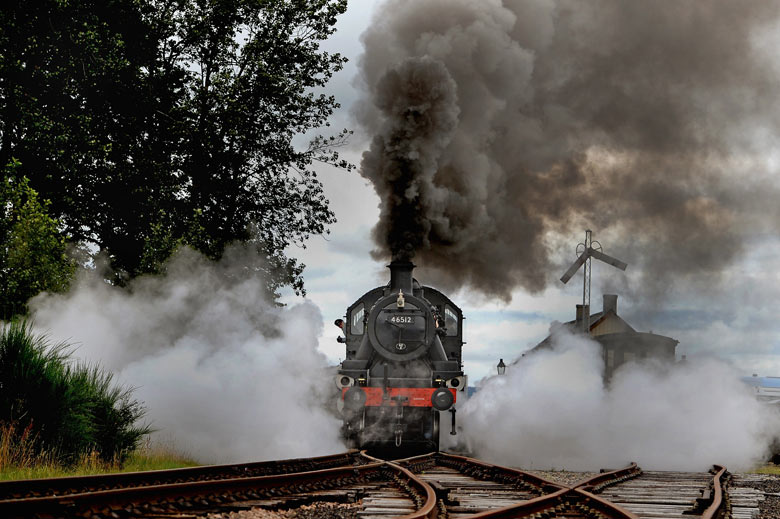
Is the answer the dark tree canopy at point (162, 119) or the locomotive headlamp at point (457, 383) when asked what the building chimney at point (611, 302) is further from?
the locomotive headlamp at point (457, 383)

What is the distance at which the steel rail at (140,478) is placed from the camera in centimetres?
708

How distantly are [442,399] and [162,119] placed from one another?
13129 mm

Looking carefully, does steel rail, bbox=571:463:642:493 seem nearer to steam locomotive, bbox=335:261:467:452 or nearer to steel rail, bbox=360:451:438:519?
steel rail, bbox=360:451:438:519

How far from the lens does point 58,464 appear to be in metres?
10.3

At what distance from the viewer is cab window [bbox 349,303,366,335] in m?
18.1

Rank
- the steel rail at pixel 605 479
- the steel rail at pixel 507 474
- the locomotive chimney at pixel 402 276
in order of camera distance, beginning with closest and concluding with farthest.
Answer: the steel rail at pixel 507 474 → the steel rail at pixel 605 479 → the locomotive chimney at pixel 402 276

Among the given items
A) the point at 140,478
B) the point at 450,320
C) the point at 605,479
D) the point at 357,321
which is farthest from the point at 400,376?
the point at 140,478

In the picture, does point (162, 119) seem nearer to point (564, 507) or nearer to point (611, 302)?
A: point (564, 507)

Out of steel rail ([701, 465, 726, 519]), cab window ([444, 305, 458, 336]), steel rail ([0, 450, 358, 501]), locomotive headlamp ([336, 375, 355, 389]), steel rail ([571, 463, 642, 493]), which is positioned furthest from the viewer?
cab window ([444, 305, 458, 336])

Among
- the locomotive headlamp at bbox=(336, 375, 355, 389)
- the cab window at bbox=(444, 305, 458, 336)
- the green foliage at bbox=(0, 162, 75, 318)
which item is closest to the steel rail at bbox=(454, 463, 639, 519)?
the locomotive headlamp at bbox=(336, 375, 355, 389)

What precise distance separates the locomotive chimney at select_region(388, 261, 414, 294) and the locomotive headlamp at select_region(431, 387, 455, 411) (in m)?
2.17

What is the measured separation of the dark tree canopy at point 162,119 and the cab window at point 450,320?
24.7 ft

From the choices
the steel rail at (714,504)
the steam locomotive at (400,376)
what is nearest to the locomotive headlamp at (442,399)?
the steam locomotive at (400,376)

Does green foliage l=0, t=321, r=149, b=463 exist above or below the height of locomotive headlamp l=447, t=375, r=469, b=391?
below
